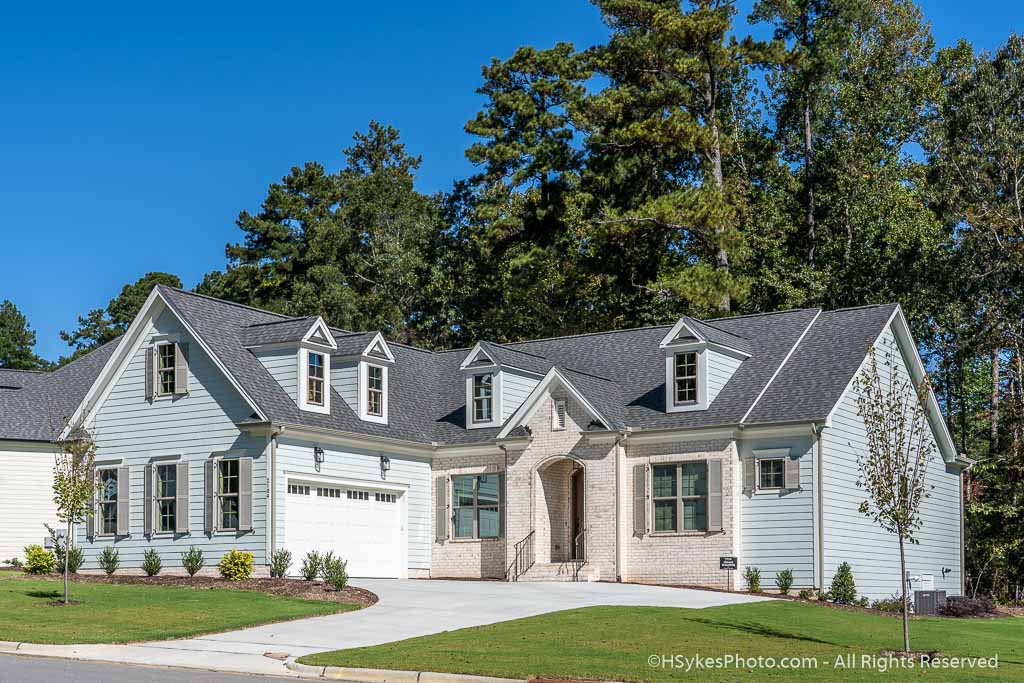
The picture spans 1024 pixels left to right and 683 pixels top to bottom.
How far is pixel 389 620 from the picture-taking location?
920 inches

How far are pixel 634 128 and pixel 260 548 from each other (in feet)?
87.2

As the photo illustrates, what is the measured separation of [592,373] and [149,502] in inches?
501

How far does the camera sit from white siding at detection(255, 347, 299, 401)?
32.6 m

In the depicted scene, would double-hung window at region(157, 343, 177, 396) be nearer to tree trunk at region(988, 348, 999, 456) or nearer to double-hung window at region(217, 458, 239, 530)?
double-hung window at region(217, 458, 239, 530)

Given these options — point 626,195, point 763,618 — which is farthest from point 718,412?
point 626,195

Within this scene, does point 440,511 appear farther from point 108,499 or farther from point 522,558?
point 108,499

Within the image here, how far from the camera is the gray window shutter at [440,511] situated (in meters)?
35.1

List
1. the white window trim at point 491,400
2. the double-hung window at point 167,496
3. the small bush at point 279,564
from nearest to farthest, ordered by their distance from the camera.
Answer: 1. the small bush at point 279,564
2. the double-hung window at point 167,496
3. the white window trim at point 491,400

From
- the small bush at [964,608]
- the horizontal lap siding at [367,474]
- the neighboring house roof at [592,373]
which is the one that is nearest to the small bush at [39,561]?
the horizontal lap siding at [367,474]

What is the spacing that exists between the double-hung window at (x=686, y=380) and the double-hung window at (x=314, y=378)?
9.10m

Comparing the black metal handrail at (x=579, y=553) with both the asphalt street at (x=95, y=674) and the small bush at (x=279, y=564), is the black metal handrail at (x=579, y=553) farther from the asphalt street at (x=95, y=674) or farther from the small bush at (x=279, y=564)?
the asphalt street at (x=95, y=674)

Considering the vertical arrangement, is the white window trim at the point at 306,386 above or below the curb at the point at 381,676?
above

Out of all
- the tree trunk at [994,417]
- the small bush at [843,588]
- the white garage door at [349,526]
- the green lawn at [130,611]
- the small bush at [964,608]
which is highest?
the tree trunk at [994,417]

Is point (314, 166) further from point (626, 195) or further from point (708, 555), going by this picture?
point (708, 555)
